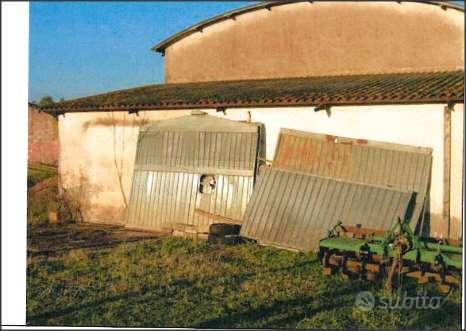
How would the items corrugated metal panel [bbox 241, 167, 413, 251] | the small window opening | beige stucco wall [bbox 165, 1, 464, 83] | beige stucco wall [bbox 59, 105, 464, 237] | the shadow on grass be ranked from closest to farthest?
the shadow on grass < beige stucco wall [bbox 59, 105, 464, 237] < corrugated metal panel [bbox 241, 167, 413, 251] < the small window opening < beige stucco wall [bbox 165, 1, 464, 83]

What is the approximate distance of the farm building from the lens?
9461 millimetres

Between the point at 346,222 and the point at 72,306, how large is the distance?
498 cm

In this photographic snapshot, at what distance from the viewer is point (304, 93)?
11141 millimetres

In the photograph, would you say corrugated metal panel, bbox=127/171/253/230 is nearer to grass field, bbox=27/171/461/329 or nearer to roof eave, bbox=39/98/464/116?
grass field, bbox=27/171/461/329

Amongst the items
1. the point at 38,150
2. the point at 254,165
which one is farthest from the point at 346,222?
the point at 38,150

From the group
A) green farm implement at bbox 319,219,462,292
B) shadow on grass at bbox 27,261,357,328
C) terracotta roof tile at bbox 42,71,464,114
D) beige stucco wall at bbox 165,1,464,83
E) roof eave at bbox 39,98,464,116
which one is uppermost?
beige stucco wall at bbox 165,1,464,83

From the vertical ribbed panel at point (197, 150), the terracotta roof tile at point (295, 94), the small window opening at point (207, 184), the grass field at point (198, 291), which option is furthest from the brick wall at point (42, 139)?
the grass field at point (198, 291)

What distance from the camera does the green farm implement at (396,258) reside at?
730cm

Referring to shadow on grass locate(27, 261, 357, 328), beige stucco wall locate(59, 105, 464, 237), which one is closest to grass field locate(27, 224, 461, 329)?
shadow on grass locate(27, 261, 357, 328)

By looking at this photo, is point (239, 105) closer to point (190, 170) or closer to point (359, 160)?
point (190, 170)

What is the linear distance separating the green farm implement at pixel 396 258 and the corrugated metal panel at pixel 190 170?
10.5 ft

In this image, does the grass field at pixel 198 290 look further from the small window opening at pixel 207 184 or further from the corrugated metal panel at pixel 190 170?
the small window opening at pixel 207 184

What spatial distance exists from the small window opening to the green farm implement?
3619 mm

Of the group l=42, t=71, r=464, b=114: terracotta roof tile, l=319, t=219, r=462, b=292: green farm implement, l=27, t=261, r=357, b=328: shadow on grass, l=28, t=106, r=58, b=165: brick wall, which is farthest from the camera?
l=28, t=106, r=58, b=165: brick wall
